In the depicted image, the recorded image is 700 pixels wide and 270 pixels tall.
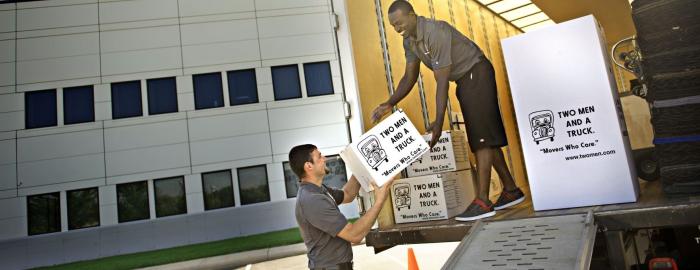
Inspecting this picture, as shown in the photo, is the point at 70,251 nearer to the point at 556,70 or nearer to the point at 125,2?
the point at 125,2

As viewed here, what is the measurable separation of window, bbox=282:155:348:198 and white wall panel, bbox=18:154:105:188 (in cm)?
661

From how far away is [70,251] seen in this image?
1445 centimetres

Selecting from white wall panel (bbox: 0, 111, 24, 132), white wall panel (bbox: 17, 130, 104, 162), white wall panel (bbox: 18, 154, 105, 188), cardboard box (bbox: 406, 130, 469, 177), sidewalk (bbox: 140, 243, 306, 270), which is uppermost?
white wall panel (bbox: 0, 111, 24, 132)

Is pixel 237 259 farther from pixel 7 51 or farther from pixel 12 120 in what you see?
pixel 7 51

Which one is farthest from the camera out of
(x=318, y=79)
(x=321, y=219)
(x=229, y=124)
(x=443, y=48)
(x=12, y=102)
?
(x=318, y=79)

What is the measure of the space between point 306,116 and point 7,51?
11.3 meters

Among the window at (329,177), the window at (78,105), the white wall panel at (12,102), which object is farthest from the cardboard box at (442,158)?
the white wall panel at (12,102)

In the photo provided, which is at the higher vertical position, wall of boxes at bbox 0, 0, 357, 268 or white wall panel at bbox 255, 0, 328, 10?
white wall panel at bbox 255, 0, 328, 10

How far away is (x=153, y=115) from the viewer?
1531 cm

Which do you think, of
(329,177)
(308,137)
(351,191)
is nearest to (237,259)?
(308,137)

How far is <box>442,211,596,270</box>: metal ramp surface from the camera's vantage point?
1713 mm

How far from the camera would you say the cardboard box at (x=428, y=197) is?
9.91 ft

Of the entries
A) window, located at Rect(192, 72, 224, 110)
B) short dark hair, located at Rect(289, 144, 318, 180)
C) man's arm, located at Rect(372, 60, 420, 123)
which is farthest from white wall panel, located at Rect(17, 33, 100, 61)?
man's arm, located at Rect(372, 60, 420, 123)

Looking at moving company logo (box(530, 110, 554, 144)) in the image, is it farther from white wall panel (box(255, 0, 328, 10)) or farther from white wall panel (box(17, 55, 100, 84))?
white wall panel (box(17, 55, 100, 84))
